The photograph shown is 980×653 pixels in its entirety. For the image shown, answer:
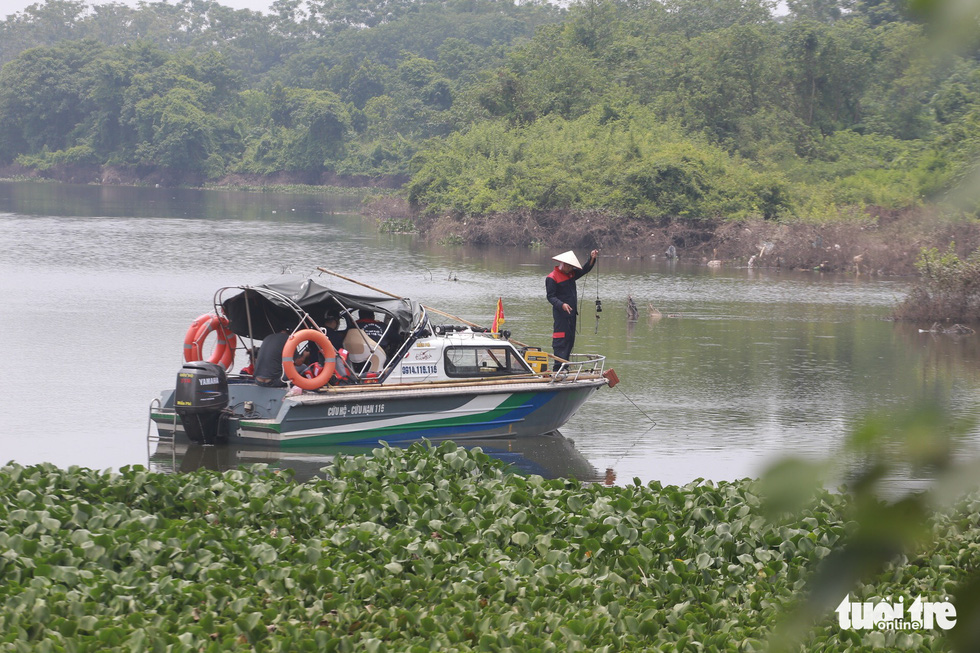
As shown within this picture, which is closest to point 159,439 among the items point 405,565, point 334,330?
point 334,330

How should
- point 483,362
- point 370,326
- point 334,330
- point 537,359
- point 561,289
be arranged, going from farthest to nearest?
point 561,289 < point 537,359 < point 370,326 < point 334,330 < point 483,362

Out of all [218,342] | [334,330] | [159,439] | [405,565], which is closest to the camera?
[405,565]

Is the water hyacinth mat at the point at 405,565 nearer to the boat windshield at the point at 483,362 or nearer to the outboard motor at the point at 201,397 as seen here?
the outboard motor at the point at 201,397

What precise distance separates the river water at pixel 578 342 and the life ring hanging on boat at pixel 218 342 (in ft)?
4.23

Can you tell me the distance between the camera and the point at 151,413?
47.3 feet

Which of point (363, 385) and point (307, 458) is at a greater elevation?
point (363, 385)

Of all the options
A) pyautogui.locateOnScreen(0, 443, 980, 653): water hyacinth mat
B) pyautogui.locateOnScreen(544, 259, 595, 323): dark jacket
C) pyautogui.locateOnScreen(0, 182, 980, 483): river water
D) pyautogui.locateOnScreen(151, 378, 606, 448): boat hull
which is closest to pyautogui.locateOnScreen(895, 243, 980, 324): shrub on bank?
pyautogui.locateOnScreen(0, 182, 980, 483): river water

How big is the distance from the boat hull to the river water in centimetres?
31

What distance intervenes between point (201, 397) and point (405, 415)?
8.23 feet

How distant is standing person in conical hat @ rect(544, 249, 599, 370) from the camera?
53.7 feet

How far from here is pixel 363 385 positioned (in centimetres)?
1470

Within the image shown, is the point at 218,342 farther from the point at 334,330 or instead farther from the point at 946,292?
the point at 946,292

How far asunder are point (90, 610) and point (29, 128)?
104788 mm

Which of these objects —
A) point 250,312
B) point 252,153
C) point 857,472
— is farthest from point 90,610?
point 252,153
